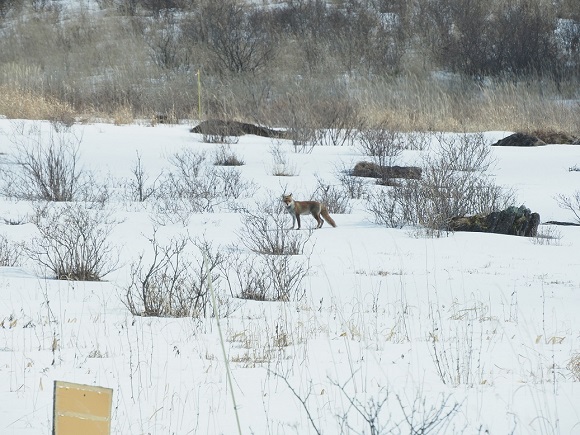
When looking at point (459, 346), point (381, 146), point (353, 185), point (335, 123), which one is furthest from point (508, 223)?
point (335, 123)

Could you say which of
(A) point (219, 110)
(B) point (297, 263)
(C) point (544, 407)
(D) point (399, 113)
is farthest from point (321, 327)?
(A) point (219, 110)

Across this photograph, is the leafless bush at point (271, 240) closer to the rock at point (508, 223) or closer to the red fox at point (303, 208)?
the red fox at point (303, 208)

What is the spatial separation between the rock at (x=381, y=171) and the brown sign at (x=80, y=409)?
13131 mm

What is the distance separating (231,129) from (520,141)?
5.73 m

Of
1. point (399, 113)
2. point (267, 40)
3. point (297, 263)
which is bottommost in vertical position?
point (297, 263)

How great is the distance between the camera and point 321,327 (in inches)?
224

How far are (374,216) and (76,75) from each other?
61.8ft

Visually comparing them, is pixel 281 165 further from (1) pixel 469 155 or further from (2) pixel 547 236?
(2) pixel 547 236

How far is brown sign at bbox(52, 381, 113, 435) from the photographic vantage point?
233cm

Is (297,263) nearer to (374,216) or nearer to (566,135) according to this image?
(374,216)

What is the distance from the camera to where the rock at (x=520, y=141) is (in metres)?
18.8

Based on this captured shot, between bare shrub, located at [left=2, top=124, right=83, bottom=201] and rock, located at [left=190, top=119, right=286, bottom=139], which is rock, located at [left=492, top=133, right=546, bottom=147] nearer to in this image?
rock, located at [left=190, top=119, right=286, bottom=139]

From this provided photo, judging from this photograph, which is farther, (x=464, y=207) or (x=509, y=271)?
(x=464, y=207)

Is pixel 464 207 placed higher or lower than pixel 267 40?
lower
